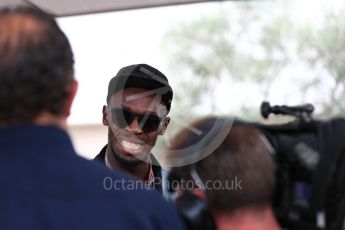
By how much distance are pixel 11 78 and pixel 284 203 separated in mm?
703

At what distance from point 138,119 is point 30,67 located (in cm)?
149

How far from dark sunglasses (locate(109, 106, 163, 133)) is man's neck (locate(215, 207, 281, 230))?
1368mm

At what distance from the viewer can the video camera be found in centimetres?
124

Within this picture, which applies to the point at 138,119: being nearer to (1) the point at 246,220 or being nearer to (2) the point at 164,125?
(2) the point at 164,125

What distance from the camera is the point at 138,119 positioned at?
2645 mm

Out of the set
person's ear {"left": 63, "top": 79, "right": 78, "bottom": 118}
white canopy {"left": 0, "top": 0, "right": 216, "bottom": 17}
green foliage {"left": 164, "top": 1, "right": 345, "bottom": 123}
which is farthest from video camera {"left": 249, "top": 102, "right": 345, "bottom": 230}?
green foliage {"left": 164, "top": 1, "right": 345, "bottom": 123}

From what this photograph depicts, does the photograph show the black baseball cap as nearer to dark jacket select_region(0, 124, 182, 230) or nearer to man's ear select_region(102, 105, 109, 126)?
man's ear select_region(102, 105, 109, 126)

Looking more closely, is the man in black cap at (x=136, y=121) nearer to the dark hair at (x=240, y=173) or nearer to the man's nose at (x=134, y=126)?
the man's nose at (x=134, y=126)

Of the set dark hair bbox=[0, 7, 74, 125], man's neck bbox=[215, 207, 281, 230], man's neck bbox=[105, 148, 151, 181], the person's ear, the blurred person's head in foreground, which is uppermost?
dark hair bbox=[0, 7, 74, 125]

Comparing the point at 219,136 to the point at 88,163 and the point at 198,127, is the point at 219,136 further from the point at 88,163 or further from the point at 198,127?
the point at 88,163

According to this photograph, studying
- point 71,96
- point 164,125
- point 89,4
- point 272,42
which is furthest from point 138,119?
point 272,42

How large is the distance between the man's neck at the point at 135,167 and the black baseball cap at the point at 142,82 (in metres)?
0.31

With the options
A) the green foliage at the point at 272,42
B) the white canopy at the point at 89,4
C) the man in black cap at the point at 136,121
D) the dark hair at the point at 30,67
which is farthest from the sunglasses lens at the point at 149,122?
the green foliage at the point at 272,42

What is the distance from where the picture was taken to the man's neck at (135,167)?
2.64 meters
